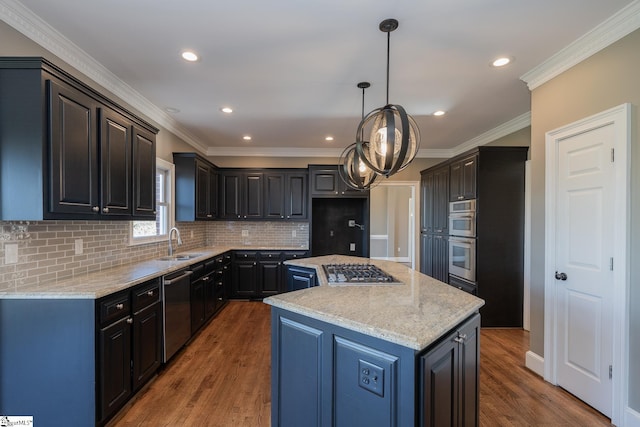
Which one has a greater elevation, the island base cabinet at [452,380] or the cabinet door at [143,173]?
the cabinet door at [143,173]

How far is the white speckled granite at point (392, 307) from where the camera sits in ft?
4.08

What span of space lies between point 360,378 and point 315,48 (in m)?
2.26

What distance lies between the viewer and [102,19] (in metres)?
1.98

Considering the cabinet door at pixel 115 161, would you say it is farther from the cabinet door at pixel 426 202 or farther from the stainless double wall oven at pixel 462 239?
the cabinet door at pixel 426 202

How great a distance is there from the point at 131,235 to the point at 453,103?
12.7 ft

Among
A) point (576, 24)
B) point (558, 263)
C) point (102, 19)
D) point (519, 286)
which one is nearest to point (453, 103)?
point (576, 24)

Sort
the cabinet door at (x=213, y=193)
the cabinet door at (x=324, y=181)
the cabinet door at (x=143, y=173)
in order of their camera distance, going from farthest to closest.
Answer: the cabinet door at (x=324, y=181), the cabinet door at (x=213, y=193), the cabinet door at (x=143, y=173)

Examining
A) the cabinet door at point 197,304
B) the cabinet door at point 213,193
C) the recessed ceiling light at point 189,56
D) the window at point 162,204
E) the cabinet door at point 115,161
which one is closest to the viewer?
the cabinet door at point 115,161

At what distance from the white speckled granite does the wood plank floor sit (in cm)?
104

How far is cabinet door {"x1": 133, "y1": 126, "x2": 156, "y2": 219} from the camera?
263 cm

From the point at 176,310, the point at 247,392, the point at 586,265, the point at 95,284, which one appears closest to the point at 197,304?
the point at 176,310

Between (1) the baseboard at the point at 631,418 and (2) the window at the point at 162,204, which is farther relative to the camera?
(2) the window at the point at 162,204

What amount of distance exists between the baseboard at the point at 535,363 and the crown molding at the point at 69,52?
15.5 ft

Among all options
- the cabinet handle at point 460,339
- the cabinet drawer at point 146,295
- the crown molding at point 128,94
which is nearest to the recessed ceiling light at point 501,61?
the crown molding at point 128,94
